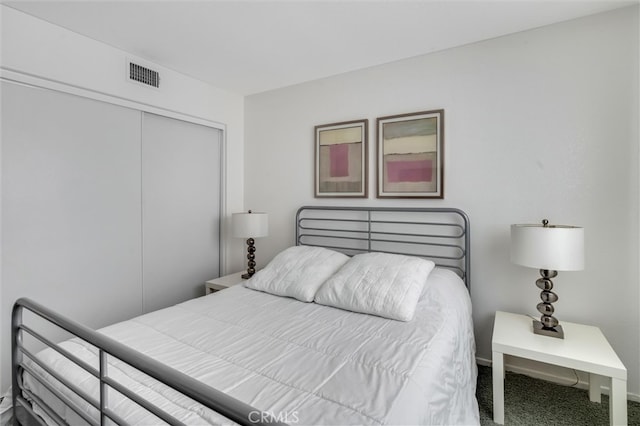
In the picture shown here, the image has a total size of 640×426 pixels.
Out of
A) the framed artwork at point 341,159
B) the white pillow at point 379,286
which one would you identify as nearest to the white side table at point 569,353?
the white pillow at point 379,286

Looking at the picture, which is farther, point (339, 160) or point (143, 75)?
point (339, 160)

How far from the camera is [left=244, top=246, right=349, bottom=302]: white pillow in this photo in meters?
2.12

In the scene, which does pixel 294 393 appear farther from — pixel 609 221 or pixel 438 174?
pixel 609 221

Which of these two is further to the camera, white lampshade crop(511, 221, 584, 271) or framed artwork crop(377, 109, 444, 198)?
framed artwork crop(377, 109, 444, 198)

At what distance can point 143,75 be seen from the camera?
2.59 m

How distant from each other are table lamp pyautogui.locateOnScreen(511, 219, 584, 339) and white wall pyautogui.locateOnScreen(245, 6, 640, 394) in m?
0.34

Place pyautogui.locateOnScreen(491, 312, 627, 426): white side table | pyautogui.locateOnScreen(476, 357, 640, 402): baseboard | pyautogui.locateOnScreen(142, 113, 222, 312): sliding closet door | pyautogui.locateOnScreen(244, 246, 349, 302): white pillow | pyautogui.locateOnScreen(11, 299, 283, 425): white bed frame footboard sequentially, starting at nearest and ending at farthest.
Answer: pyautogui.locateOnScreen(11, 299, 283, 425): white bed frame footboard → pyautogui.locateOnScreen(491, 312, 627, 426): white side table → pyautogui.locateOnScreen(476, 357, 640, 402): baseboard → pyautogui.locateOnScreen(244, 246, 349, 302): white pillow → pyautogui.locateOnScreen(142, 113, 222, 312): sliding closet door

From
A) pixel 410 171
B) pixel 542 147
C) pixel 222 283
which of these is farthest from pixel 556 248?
pixel 222 283

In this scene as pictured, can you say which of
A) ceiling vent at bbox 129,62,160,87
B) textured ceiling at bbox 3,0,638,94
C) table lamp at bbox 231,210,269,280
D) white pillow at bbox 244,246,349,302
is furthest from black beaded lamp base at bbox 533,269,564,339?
ceiling vent at bbox 129,62,160,87

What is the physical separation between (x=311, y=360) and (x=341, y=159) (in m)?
1.95

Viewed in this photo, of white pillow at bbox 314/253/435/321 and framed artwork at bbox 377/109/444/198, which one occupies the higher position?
framed artwork at bbox 377/109/444/198

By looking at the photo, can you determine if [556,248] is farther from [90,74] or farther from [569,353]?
[90,74]

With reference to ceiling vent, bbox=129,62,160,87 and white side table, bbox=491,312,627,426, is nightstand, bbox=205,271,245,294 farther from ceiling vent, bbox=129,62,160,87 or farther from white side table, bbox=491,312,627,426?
white side table, bbox=491,312,627,426

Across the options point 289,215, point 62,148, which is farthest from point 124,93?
point 289,215
